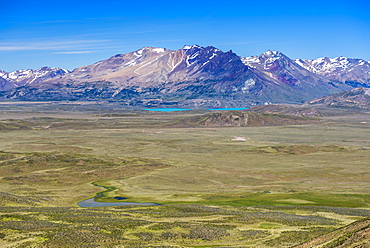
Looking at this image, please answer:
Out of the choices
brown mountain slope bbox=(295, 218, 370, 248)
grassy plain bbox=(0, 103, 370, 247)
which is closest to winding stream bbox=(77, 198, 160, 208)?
grassy plain bbox=(0, 103, 370, 247)

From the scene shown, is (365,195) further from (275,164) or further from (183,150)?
(183,150)

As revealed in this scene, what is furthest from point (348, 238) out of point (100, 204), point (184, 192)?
point (184, 192)

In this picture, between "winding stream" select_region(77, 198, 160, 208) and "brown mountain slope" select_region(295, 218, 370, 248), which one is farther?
"winding stream" select_region(77, 198, 160, 208)

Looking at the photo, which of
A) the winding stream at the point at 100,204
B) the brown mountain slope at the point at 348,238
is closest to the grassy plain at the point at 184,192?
the winding stream at the point at 100,204

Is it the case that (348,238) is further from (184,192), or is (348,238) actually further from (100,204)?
(184,192)

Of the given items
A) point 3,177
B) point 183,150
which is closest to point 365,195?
→ point 3,177

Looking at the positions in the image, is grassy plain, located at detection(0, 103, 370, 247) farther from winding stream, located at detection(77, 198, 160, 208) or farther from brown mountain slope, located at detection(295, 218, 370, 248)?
brown mountain slope, located at detection(295, 218, 370, 248)
